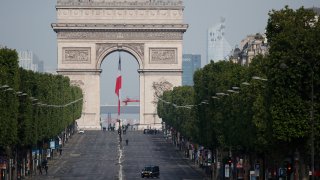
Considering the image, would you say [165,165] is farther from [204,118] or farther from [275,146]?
[275,146]

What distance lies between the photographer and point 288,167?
265ft

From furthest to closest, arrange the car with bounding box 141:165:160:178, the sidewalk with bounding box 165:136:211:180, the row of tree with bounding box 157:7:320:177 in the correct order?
1. the sidewalk with bounding box 165:136:211:180
2. the car with bounding box 141:165:160:178
3. the row of tree with bounding box 157:7:320:177

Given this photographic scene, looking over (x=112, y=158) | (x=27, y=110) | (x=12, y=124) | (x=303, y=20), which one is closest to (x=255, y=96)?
(x=303, y=20)

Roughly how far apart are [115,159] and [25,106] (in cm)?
2974

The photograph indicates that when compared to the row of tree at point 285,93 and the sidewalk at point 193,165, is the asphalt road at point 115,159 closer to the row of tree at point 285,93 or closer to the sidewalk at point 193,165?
the sidewalk at point 193,165

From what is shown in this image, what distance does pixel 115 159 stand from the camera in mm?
149250

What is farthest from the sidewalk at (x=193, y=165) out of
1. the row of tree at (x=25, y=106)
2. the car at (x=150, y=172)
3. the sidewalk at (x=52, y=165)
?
the row of tree at (x=25, y=106)

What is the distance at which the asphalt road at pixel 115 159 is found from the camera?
399ft

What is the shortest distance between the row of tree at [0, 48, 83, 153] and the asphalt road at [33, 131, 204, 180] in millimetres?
3182

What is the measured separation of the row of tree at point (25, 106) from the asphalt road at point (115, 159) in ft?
10.4

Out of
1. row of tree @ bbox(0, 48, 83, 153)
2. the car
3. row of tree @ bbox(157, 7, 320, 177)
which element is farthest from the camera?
the car

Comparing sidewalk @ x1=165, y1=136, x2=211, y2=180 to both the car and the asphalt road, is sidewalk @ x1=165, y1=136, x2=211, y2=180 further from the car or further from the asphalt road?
the car

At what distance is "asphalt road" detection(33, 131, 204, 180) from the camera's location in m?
122

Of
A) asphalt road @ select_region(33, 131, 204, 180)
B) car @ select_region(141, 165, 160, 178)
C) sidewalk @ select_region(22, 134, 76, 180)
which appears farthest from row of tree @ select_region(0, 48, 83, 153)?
car @ select_region(141, 165, 160, 178)
